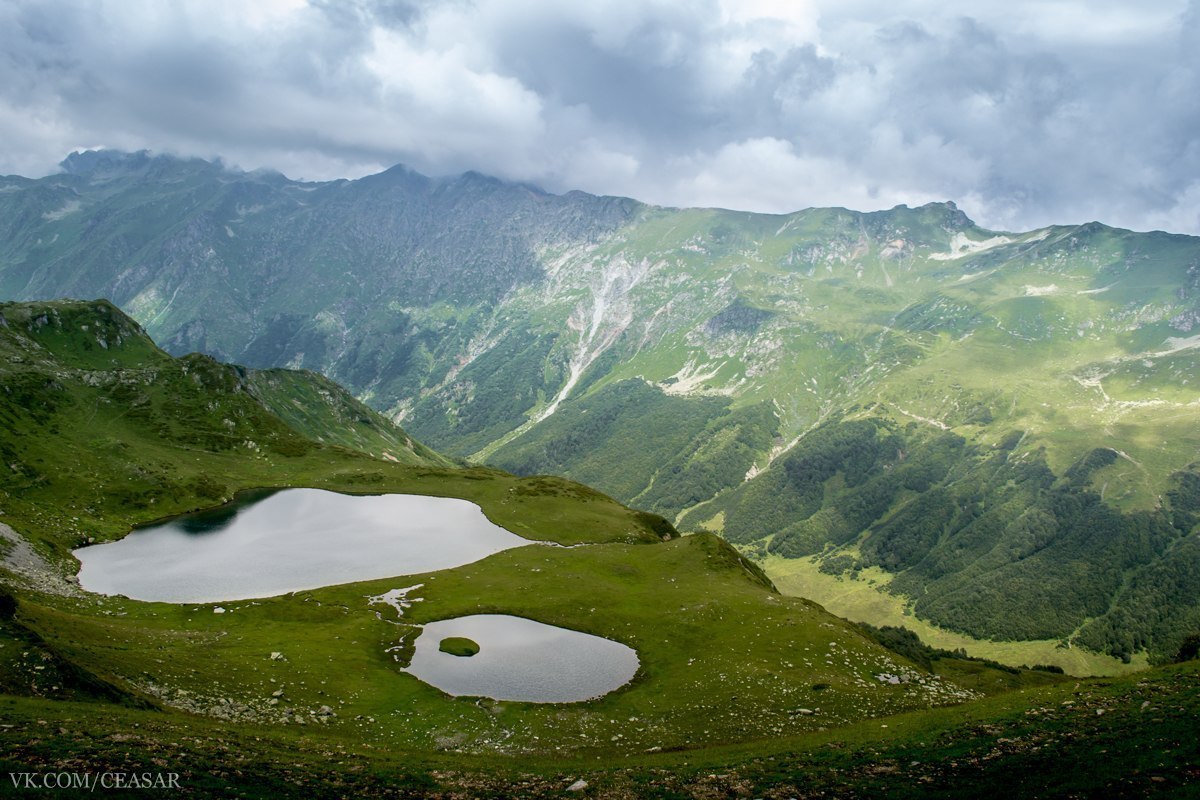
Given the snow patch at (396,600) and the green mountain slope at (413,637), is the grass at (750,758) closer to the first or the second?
the green mountain slope at (413,637)

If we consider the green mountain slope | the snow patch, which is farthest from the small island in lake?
the snow patch

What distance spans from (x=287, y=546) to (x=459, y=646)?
5790 cm

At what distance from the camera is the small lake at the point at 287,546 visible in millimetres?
90500

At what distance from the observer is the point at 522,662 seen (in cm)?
6856

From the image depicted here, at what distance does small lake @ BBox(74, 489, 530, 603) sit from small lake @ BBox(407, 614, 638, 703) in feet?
95.1

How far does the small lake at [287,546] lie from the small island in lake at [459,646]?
1228 inches

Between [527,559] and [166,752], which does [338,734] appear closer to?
[166,752]

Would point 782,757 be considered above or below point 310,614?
below

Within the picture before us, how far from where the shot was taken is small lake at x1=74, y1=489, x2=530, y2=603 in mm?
90500

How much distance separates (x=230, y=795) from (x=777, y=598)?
8094 cm

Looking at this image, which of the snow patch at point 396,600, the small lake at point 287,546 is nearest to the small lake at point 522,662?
the snow patch at point 396,600

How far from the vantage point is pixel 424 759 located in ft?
130

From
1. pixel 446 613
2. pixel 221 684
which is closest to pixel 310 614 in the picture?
pixel 446 613

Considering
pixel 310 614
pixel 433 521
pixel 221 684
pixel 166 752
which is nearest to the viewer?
pixel 166 752
